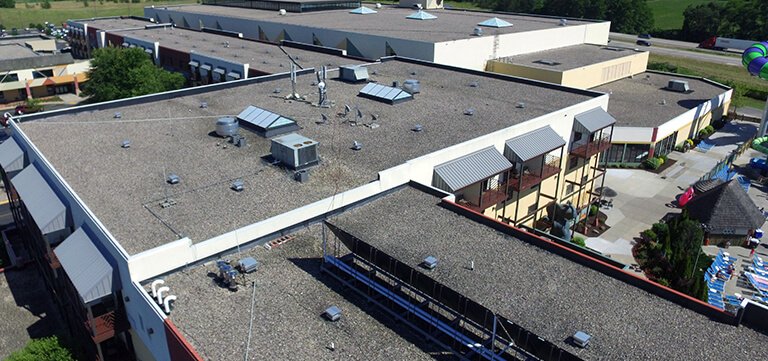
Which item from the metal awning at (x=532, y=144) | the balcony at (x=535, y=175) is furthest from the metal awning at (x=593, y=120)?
the metal awning at (x=532, y=144)

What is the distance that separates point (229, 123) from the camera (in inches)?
1061

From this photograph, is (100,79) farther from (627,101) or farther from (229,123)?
(627,101)

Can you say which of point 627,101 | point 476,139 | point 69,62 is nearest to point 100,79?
point 69,62

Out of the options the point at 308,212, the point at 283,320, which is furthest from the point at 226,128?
the point at 283,320

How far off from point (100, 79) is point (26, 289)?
91.3 ft

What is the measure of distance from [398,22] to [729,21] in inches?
3183

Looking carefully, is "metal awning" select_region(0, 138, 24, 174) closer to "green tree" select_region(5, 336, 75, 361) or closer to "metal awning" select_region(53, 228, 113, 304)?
"metal awning" select_region(53, 228, 113, 304)

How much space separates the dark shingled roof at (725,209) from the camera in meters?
33.0

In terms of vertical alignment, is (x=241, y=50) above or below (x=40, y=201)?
above

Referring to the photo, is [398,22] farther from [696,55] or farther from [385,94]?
[696,55]

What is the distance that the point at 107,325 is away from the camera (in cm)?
1908

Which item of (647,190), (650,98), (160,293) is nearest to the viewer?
(160,293)

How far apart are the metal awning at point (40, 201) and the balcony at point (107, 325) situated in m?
4.63

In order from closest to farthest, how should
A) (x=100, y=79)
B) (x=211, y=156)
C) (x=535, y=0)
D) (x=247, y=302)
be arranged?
(x=247, y=302), (x=211, y=156), (x=100, y=79), (x=535, y=0)
